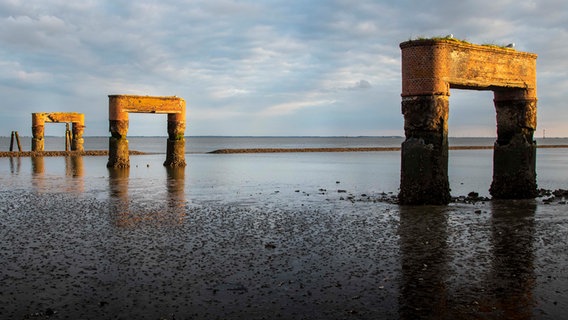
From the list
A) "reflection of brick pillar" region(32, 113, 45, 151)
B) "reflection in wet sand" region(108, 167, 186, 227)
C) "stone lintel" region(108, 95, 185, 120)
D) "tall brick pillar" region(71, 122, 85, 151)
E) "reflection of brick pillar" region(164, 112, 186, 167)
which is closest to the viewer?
"reflection in wet sand" region(108, 167, 186, 227)

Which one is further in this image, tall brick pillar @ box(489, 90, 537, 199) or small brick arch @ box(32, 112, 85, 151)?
small brick arch @ box(32, 112, 85, 151)

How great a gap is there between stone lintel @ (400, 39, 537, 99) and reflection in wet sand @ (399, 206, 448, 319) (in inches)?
150

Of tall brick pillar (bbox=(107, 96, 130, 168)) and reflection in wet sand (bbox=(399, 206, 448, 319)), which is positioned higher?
tall brick pillar (bbox=(107, 96, 130, 168))

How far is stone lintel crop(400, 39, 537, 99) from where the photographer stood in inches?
571

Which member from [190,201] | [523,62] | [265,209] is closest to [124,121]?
[190,201]

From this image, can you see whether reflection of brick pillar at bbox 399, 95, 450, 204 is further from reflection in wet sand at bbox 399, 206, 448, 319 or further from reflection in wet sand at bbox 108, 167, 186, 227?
reflection in wet sand at bbox 108, 167, 186, 227

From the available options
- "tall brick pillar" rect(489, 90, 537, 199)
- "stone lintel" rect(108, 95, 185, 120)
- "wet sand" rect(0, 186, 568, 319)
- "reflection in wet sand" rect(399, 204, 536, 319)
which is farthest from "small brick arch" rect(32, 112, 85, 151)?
"reflection in wet sand" rect(399, 204, 536, 319)

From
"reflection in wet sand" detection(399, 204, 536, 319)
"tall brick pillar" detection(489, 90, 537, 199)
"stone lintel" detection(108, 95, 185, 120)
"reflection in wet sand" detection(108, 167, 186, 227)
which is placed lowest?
"reflection in wet sand" detection(399, 204, 536, 319)

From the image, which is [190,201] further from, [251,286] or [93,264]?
[251,286]

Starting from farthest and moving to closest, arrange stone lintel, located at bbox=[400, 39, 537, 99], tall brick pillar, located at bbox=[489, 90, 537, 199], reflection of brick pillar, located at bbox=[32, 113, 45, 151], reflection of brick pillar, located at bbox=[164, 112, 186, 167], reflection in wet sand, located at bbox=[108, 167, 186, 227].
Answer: reflection of brick pillar, located at bbox=[32, 113, 45, 151] → reflection of brick pillar, located at bbox=[164, 112, 186, 167] → tall brick pillar, located at bbox=[489, 90, 537, 199] → stone lintel, located at bbox=[400, 39, 537, 99] → reflection in wet sand, located at bbox=[108, 167, 186, 227]

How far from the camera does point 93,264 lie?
7.93m

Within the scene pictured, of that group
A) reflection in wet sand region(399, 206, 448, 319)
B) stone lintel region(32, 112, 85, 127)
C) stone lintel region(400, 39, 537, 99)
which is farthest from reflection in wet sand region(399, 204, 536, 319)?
stone lintel region(32, 112, 85, 127)

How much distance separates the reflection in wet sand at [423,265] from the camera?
6074 millimetres

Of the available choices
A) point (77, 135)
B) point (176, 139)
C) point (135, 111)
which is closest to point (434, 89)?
point (135, 111)
